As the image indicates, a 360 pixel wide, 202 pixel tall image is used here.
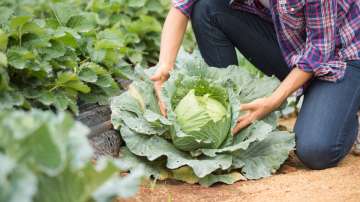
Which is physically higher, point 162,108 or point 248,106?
point 248,106

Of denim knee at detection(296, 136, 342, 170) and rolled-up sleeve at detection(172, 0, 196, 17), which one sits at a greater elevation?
rolled-up sleeve at detection(172, 0, 196, 17)

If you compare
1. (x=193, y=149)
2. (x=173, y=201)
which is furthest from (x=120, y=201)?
(x=193, y=149)

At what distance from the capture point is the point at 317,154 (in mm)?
3088

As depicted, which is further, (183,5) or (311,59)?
(183,5)

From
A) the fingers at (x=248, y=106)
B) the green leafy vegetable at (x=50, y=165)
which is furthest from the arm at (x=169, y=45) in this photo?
the green leafy vegetable at (x=50, y=165)

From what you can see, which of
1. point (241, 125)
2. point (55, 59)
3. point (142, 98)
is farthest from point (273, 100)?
point (55, 59)

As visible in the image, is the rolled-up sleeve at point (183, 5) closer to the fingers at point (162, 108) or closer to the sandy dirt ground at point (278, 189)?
the fingers at point (162, 108)

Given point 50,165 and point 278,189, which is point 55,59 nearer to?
point 278,189

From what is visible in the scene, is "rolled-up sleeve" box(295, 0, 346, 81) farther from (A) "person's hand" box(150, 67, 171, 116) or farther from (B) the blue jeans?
(A) "person's hand" box(150, 67, 171, 116)

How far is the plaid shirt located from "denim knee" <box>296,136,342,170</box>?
0.39 meters

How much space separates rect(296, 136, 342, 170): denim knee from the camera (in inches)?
121

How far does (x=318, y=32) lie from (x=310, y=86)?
1.40ft

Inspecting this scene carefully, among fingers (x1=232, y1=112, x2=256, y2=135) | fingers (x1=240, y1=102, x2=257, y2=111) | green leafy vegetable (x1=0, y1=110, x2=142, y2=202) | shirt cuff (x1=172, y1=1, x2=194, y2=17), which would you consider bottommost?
fingers (x1=232, y1=112, x2=256, y2=135)

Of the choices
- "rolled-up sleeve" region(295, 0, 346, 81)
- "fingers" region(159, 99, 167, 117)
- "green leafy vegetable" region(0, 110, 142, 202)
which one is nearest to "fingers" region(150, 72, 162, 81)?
"fingers" region(159, 99, 167, 117)
